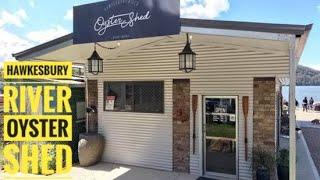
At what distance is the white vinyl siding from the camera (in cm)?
718

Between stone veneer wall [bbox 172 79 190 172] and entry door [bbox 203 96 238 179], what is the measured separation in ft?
1.39

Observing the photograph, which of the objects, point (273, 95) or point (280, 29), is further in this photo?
point (273, 95)

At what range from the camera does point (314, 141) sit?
41.4ft

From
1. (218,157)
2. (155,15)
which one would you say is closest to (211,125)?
(218,157)

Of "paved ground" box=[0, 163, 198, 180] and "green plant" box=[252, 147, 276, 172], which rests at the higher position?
"green plant" box=[252, 147, 276, 172]

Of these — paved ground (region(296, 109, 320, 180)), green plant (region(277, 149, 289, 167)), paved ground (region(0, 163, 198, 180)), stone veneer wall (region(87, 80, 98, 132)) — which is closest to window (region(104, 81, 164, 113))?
stone veneer wall (region(87, 80, 98, 132))

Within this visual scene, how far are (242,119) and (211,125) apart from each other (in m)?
0.78

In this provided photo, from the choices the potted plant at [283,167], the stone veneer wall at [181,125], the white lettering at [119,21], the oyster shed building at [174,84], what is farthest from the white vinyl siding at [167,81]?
the white lettering at [119,21]

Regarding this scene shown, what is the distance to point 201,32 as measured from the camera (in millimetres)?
5727

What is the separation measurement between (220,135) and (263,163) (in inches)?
47.1

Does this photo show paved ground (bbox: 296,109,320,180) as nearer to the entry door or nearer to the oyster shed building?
the entry door

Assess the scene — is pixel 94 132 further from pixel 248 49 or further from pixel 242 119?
pixel 248 49

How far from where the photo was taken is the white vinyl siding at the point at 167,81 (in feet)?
23.6

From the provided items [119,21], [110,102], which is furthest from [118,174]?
[119,21]
